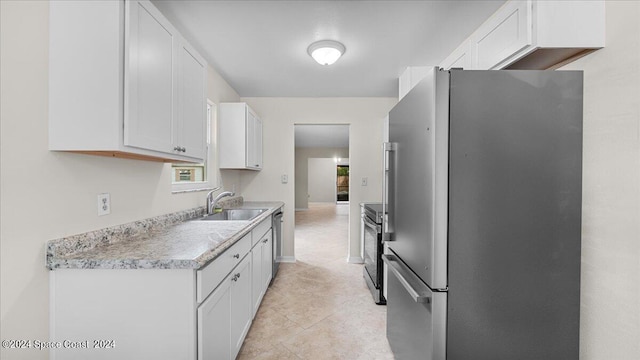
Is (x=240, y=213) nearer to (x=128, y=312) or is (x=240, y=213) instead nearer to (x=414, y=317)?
(x=128, y=312)

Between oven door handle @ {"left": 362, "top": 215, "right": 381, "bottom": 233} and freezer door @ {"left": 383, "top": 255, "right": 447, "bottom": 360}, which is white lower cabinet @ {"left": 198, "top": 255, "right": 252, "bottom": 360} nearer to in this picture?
freezer door @ {"left": 383, "top": 255, "right": 447, "bottom": 360}

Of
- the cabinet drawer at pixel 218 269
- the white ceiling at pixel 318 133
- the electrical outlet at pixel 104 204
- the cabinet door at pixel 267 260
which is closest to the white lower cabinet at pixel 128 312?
the cabinet drawer at pixel 218 269

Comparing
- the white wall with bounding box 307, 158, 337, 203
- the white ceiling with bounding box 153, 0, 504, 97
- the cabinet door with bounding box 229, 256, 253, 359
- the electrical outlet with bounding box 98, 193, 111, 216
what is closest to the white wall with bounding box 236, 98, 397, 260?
the white ceiling with bounding box 153, 0, 504, 97

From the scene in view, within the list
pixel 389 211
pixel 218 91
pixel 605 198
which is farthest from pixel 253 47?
pixel 605 198

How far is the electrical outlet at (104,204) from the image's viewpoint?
4.72 ft

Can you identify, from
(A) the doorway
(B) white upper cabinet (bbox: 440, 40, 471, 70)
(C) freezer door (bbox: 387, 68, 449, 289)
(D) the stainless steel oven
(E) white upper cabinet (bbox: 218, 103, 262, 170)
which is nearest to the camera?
(C) freezer door (bbox: 387, 68, 449, 289)

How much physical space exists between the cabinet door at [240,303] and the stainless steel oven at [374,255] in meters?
1.26

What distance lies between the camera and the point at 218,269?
4.58 ft

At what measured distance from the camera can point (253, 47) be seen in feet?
8.29

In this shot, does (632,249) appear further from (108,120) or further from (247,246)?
(108,120)

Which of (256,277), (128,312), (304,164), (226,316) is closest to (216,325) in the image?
(226,316)

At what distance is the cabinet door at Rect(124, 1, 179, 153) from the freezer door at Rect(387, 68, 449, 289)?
132 cm

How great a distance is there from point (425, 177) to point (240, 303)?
1.47 metres

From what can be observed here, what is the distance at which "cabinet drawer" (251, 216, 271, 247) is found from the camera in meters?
2.20
